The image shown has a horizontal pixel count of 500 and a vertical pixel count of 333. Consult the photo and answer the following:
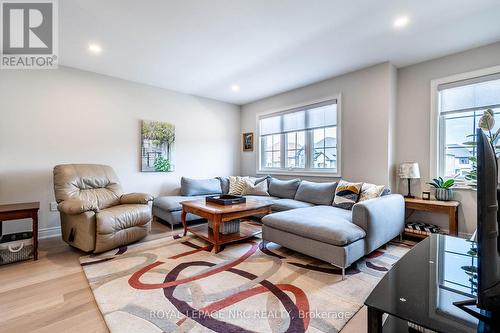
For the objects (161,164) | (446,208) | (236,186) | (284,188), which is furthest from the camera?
Answer: (236,186)

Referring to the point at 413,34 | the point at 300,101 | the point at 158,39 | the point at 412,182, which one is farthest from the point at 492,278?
the point at 300,101

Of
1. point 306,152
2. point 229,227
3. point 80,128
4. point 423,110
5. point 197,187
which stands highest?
point 423,110

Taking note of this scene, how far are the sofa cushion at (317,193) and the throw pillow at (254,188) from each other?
0.74 metres

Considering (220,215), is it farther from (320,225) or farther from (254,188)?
(254,188)

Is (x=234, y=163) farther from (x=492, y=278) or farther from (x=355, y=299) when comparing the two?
(x=492, y=278)

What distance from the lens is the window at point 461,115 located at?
9.26 ft

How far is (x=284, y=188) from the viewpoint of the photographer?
4.27 meters

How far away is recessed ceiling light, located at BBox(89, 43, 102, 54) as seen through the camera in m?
2.87

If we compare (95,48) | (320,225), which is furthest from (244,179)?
(95,48)

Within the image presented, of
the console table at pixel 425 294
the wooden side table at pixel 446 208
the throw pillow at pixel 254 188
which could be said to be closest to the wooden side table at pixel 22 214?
the throw pillow at pixel 254 188

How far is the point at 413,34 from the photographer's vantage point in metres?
2.61

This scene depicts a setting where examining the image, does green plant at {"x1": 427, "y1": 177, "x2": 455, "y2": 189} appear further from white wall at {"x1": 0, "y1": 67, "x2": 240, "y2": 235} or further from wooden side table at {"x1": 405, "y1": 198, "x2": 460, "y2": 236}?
white wall at {"x1": 0, "y1": 67, "x2": 240, "y2": 235}

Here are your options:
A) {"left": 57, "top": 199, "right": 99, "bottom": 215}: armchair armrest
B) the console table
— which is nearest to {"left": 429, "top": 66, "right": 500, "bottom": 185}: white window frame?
the console table

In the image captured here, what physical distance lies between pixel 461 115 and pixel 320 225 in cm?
254
